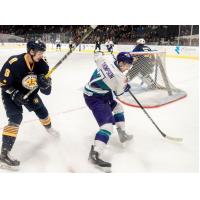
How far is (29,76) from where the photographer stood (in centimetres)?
178

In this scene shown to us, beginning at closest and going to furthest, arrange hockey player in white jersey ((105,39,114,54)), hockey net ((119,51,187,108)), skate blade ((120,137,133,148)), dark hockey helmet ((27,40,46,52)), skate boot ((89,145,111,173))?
dark hockey helmet ((27,40,46,52)), skate boot ((89,145,111,173)), skate blade ((120,137,133,148)), hockey net ((119,51,187,108)), hockey player in white jersey ((105,39,114,54))

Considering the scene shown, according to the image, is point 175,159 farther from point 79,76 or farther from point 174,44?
point 174,44

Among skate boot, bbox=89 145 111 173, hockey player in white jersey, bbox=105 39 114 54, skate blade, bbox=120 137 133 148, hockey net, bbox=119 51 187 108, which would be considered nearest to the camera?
skate boot, bbox=89 145 111 173

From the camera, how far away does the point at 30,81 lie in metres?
1.79

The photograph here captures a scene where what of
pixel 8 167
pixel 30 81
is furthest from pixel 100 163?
pixel 30 81

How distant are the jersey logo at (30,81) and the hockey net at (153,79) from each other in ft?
4.94

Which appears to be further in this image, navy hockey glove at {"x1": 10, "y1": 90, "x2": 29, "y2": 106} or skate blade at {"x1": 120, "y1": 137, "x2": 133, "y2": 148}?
skate blade at {"x1": 120, "y1": 137, "x2": 133, "y2": 148}

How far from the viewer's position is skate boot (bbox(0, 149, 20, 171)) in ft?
5.69

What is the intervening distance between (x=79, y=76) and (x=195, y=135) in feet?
8.02

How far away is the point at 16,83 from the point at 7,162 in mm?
462

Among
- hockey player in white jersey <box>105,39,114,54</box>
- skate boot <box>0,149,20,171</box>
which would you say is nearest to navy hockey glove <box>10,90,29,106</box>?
skate boot <box>0,149,20,171</box>

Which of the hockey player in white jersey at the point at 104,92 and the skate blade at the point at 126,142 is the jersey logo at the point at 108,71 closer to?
the hockey player in white jersey at the point at 104,92

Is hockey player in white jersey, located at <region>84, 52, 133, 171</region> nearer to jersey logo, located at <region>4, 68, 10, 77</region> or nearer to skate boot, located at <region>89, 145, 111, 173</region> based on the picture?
skate boot, located at <region>89, 145, 111, 173</region>
